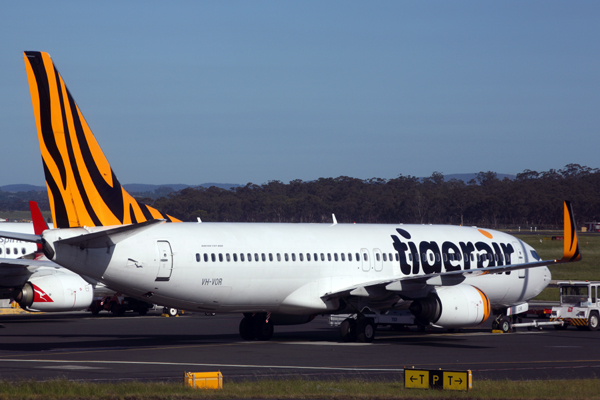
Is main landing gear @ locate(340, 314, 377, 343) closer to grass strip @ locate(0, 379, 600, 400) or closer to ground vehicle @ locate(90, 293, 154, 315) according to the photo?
grass strip @ locate(0, 379, 600, 400)

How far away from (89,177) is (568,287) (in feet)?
69.6

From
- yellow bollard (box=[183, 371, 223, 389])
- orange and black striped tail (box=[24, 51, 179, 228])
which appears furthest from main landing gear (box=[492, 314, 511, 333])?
yellow bollard (box=[183, 371, 223, 389])

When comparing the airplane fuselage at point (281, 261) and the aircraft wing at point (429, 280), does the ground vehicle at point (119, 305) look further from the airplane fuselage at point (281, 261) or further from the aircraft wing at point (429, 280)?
the aircraft wing at point (429, 280)

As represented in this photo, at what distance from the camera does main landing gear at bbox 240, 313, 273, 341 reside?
2789 centimetres

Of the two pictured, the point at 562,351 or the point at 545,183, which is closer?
the point at 562,351

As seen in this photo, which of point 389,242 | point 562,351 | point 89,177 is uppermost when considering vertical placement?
point 89,177

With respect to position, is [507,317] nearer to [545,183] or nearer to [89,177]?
[89,177]

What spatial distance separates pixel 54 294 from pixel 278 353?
13.6m

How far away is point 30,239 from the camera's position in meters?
25.7

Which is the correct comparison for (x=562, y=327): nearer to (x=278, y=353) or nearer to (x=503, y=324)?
(x=503, y=324)

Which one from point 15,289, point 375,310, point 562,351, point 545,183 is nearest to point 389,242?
point 375,310

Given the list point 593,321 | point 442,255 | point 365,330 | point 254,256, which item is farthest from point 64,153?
point 593,321

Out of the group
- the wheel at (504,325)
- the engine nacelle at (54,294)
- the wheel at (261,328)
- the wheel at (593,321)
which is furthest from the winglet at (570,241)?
the engine nacelle at (54,294)

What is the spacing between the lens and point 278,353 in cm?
2366
